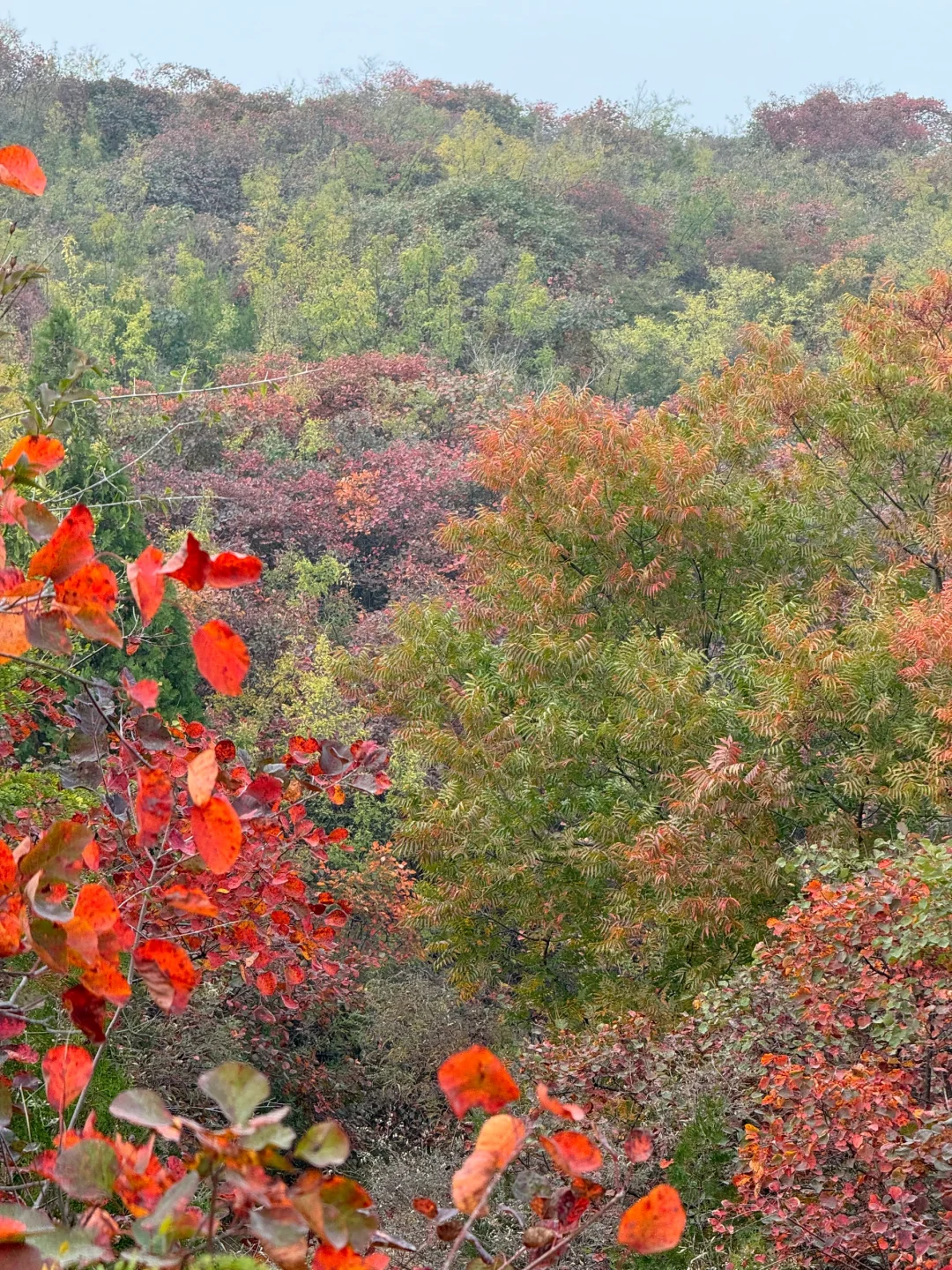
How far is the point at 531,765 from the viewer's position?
8945 mm

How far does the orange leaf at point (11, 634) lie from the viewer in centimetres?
132

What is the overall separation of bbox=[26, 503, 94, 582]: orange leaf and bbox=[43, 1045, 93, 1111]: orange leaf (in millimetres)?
507

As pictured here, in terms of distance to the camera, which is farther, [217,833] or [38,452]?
[38,452]

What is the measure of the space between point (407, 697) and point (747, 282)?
20.0 metres

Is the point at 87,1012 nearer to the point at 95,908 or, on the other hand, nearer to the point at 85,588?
the point at 95,908

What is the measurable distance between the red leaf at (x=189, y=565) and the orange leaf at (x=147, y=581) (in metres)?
0.01

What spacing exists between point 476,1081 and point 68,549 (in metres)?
0.65

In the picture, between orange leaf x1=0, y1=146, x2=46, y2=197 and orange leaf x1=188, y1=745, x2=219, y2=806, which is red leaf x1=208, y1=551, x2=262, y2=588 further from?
orange leaf x1=0, y1=146, x2=46, y2=197

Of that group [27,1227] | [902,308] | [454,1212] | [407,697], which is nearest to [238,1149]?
[27,1227]

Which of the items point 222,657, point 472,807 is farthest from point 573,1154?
point 472,807

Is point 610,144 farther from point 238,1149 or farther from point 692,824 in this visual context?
point 238,1149

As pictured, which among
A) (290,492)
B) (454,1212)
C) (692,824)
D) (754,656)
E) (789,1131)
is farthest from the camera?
(290,492)

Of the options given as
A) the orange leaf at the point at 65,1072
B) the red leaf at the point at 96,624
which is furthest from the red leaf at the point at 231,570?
the orange leaf at the point at 65,1072

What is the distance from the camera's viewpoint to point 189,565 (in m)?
1.12
